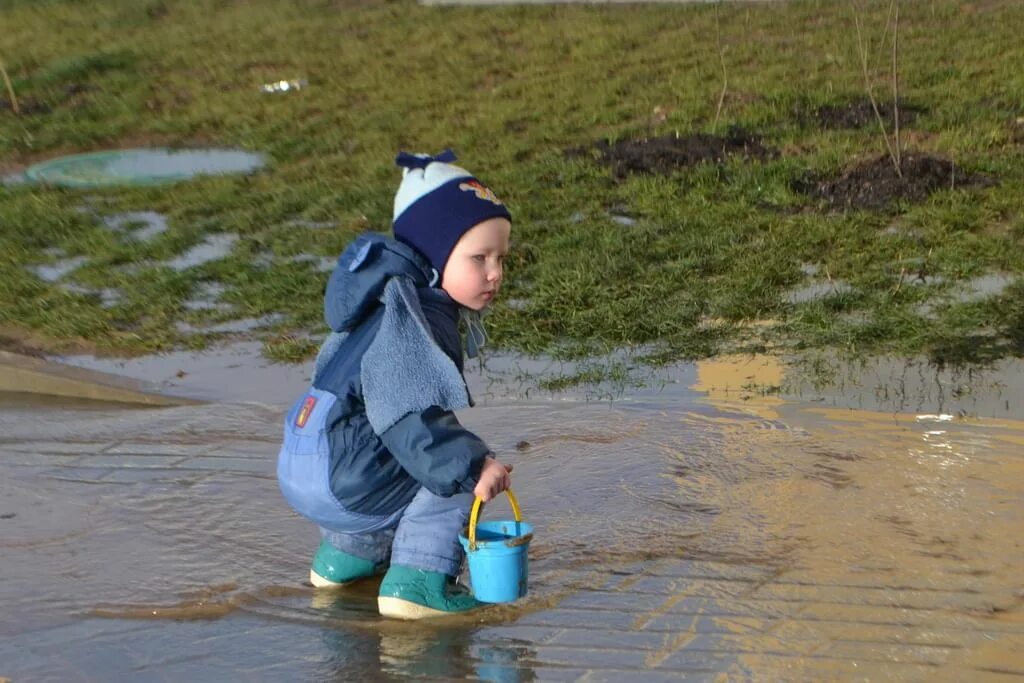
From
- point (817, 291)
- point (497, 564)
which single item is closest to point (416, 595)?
point (497, 564)

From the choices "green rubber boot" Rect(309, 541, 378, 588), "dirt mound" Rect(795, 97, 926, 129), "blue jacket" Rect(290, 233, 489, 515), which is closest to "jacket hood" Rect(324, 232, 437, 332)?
"blue jacket" Rect(290, 233, 489, 515)

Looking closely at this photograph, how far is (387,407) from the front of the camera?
145 inches

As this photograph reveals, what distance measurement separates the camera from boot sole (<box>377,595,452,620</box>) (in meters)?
3.86

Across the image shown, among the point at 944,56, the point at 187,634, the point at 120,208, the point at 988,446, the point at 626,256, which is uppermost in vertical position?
→ the point at 944,56

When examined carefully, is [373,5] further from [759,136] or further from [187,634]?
[187,634]

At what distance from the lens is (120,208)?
9.72 meters

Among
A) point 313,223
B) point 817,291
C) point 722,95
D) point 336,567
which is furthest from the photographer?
point 722,95

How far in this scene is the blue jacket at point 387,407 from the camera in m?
3.67

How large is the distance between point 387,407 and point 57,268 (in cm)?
536

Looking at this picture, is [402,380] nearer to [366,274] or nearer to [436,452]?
[436,452]

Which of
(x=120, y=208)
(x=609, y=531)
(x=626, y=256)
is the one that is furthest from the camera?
(x=120, y=208)

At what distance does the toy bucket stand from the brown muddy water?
163 millimetres

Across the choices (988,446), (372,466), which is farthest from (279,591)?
(988,446)

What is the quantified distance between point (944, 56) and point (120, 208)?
22.7 ft
